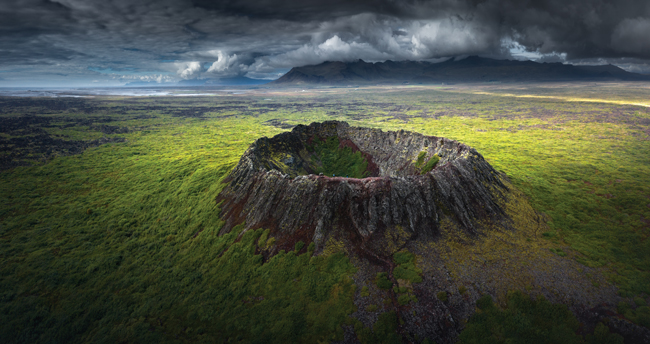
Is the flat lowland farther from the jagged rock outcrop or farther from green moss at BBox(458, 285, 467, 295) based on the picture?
the jagged rock outcrop

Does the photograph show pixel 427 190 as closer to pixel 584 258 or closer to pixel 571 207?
pixel 584 258

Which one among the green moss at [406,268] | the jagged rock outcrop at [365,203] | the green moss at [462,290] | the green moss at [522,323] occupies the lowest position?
the green moss at [522,323]

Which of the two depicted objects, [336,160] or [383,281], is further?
[336,160]

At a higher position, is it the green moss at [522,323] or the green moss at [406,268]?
the green moss at [406,268]

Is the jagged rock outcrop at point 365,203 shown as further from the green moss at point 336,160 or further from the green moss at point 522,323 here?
the green moss at point 336,160

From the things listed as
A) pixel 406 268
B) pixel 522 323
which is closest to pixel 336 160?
pixel 406 268

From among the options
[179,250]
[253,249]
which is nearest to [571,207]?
[253,249]

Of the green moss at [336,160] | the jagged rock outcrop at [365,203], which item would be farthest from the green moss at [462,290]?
the green moss at [336,160]

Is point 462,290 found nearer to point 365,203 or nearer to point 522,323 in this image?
point 522,323

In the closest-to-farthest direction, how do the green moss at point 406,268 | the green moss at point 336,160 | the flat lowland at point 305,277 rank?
the flat lowland at point 305,277
the green moss at point 406,268
the green moss at point 336,160

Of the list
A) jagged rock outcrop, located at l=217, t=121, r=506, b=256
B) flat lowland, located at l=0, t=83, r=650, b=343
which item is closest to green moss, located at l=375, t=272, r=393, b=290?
flat lowland, located at l=0, t=83, r=650, b=343

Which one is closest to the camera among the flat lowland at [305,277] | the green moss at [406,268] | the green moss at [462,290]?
the flat lowland at [305,277]

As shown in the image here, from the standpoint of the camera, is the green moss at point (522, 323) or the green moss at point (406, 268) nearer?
the green moss at point (522, 323)
